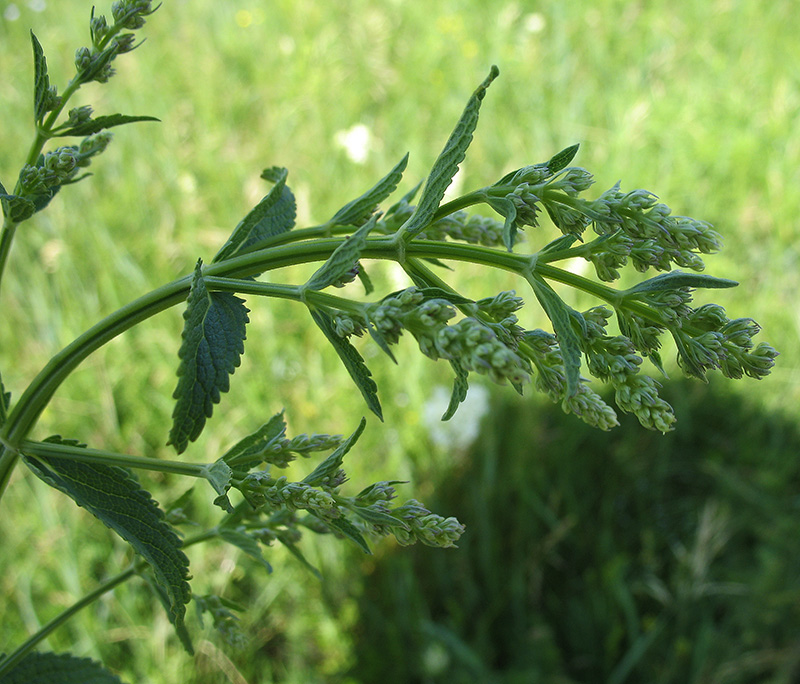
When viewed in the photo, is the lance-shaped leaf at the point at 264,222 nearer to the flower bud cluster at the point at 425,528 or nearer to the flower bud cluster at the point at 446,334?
the flower bud cluster at the point at 446,334

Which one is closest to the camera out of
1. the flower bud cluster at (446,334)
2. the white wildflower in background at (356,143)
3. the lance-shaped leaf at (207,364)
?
the flower bud cluster at (446,334)

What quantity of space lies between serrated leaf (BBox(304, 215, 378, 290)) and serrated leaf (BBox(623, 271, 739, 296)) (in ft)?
1.07

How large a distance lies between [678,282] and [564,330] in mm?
153

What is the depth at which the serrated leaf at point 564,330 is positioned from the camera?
31.4 inches

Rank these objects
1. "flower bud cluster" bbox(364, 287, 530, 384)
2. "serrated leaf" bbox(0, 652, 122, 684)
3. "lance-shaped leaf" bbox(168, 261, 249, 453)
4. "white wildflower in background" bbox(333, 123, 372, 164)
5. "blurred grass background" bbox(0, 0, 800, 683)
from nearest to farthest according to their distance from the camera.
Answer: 1. "flower bud cluster" bbox(364, 287, 530, 384)
2. "lance-shaped leaf" bbox(168, 261, 249, 453)
3. "serrated leaf" bbox(0, 652, 122, 684)
4. "blurred grass background" bbox(0, 0, 800, 683)
5. "white wildflower in background" bbox(333, 123, 372, 164)

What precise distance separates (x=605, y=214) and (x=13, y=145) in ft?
16.6

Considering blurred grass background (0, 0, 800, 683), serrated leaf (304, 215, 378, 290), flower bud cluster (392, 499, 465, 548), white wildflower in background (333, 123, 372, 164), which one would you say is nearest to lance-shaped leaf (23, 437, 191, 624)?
flower bud cluster (392, 499, 465, 548)

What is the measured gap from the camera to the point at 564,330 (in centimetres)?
83

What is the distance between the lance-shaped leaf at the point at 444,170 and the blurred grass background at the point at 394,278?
2309mm

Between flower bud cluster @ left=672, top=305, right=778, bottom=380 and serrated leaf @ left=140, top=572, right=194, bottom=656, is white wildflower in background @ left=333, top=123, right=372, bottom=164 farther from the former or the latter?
flower bud cluster @ left=672, top=305, right=778, bottom=380

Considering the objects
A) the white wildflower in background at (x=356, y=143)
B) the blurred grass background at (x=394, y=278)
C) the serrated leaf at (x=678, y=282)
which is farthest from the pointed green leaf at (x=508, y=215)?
the white wildflower in background at (x=356, y=143)

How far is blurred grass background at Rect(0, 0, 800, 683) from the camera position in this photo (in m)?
2.91

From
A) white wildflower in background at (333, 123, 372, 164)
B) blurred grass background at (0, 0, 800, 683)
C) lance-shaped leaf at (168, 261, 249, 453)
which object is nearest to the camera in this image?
lance-shaped leaf at (168, 261, 249, 453)

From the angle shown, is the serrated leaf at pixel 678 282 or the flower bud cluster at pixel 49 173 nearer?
the serrated leaf at pixel 678 282
